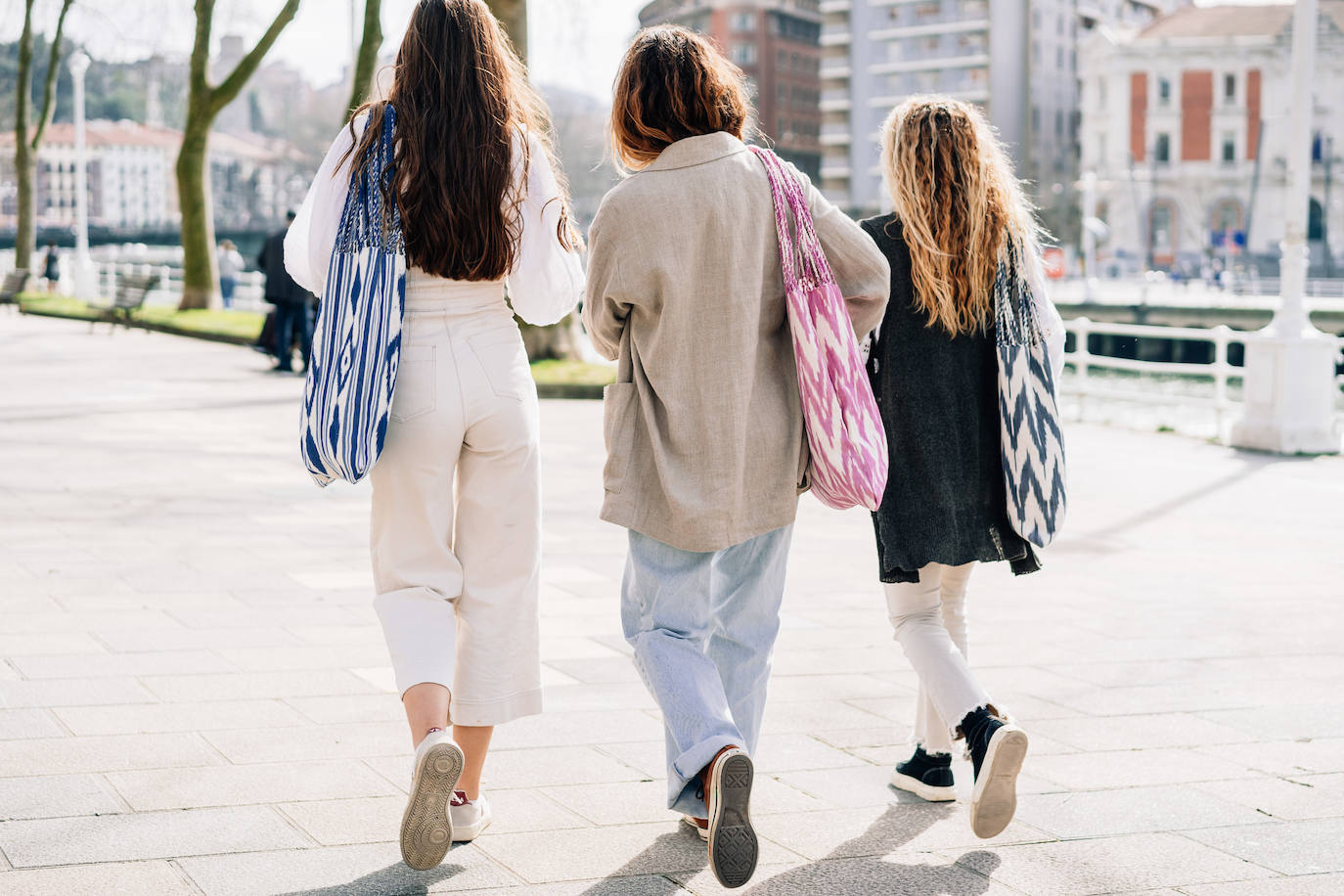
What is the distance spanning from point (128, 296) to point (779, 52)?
90.7 m

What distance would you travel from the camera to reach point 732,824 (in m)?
2.83

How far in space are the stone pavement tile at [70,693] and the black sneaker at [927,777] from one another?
2132mm

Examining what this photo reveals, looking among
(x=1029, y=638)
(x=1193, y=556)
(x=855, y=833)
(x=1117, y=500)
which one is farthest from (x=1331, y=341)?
(x=855, y=833)

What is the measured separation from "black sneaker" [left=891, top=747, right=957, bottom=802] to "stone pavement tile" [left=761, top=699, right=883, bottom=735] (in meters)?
0.55

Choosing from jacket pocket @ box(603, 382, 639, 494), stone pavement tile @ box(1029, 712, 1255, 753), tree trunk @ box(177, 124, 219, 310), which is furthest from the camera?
tree trunk @ box(177, 124, 219, 310)

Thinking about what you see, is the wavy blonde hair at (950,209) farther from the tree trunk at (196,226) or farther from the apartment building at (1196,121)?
the apartment building at (1196,121)

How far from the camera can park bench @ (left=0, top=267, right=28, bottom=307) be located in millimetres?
33719

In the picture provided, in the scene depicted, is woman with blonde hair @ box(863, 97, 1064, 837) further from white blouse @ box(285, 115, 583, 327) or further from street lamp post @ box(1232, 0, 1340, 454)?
street lamp post @ box(1232, 0, 1340, 454)

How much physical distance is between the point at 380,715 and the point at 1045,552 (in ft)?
13.5

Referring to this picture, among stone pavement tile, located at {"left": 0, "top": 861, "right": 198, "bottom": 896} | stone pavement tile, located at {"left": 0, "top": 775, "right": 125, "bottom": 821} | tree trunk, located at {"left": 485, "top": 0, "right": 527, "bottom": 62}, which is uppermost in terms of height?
tree trunk, located at {"left": 485, "top": 0, "right": 527, "bottom": 62}

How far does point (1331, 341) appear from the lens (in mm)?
12320

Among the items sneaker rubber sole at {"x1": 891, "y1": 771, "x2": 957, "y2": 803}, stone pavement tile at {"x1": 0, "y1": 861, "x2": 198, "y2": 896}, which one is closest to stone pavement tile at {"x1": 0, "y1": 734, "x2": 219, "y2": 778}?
stone pavement tile at {"x1": 0, "y1": 861, "x2": 198, "y2": 896}

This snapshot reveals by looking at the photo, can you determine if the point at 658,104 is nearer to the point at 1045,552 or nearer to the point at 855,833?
the point at 855,833

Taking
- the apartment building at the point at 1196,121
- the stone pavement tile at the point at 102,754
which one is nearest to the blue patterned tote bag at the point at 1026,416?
the stone pavement tile at the point at 102,754
